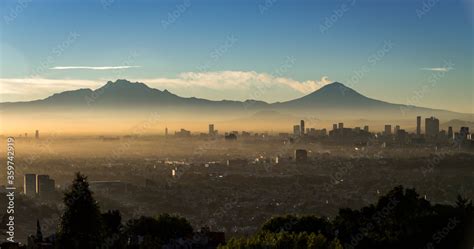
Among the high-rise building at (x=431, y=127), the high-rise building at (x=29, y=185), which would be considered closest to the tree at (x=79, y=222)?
the high-rise building at (x=29, y=185)

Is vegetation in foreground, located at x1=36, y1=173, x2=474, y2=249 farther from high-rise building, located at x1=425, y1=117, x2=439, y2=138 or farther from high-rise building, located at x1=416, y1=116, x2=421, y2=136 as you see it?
high-rise building, located at x1=416, y1=116, x2=421, y2=136

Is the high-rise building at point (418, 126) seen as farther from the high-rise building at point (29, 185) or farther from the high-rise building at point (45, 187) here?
the high-rise building at point (29, 185)

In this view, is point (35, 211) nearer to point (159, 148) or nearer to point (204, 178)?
point (204, 178)

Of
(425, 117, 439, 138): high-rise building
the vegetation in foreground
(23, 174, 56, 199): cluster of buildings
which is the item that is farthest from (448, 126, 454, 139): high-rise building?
the vegetation in foreground

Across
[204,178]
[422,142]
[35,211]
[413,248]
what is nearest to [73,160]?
[204,178]

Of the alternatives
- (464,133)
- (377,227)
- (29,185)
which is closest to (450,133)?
(464,133)

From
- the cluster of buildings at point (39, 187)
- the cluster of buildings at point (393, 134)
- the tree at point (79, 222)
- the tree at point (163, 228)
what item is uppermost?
the cluster of buildings at point (393, 134)
